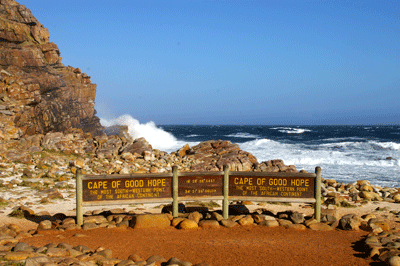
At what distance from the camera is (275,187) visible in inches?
388

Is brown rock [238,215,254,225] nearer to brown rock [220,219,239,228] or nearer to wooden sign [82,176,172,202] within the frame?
brown rock [220,219,239,228]

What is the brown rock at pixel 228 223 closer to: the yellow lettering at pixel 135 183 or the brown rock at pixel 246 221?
the brown rock at pixel 246 221

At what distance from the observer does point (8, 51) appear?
28031 mm

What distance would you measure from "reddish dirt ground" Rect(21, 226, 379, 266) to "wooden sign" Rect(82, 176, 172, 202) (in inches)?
38.3

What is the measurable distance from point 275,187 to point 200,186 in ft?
6.94

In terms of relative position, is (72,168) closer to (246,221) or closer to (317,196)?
(246,221)

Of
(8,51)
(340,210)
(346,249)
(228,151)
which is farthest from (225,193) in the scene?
(8,51)

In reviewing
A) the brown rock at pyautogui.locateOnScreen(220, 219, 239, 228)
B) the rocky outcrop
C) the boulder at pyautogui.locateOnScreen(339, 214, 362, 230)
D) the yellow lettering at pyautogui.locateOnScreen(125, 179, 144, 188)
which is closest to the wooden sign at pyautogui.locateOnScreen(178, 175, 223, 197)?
the brown rock at pyautogui.locateOnScreen(220, 219, 239, 228)

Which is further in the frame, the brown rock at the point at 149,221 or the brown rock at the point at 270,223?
the brown rock at the point at 270,223

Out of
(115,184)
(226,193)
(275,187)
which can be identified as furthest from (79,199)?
(275,187)

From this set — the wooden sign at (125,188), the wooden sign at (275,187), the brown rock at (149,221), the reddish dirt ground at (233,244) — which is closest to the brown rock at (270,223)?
the reddish dirt ground at (233,244)

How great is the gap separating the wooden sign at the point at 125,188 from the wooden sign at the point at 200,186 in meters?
0.38

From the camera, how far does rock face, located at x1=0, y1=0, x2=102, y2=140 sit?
2475cm

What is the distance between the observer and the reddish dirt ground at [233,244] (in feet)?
23.2
